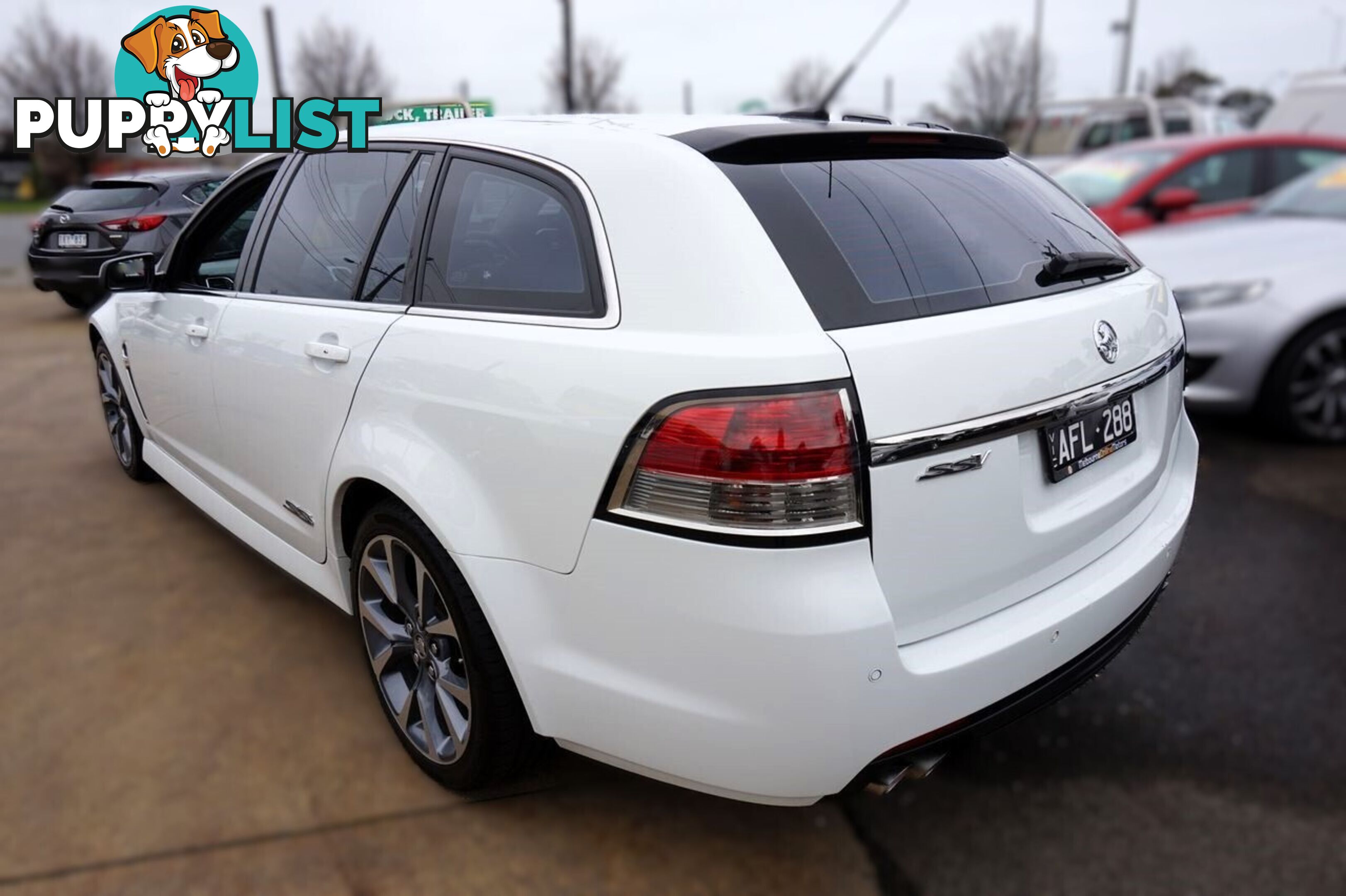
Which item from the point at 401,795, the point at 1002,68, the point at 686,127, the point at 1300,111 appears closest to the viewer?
the point at 686,127

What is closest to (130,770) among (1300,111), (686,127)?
(686,127)

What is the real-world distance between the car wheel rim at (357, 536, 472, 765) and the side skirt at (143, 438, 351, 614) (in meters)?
0.17

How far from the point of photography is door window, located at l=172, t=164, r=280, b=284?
317 centimetres

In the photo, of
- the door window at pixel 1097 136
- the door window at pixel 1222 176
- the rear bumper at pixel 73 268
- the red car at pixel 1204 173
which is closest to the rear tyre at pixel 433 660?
the rear bumper at pixel 73 268

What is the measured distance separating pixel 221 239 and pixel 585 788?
2257 mm

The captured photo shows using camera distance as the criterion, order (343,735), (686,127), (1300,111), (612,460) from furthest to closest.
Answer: (1300,111) < (343,735) < (686,127) < (612,460)

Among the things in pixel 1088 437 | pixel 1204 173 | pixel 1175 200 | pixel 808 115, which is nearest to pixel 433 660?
pixel 1088 437

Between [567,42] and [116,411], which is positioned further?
[567,42]

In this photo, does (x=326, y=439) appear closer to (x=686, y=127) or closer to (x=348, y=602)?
(x=348, y=602)

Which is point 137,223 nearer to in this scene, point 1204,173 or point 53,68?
point 1204,173

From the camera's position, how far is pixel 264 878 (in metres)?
2.16

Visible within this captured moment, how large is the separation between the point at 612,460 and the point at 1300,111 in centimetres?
1284

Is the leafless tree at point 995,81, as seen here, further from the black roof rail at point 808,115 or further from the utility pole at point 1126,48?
the black roof rail at point 808,115
